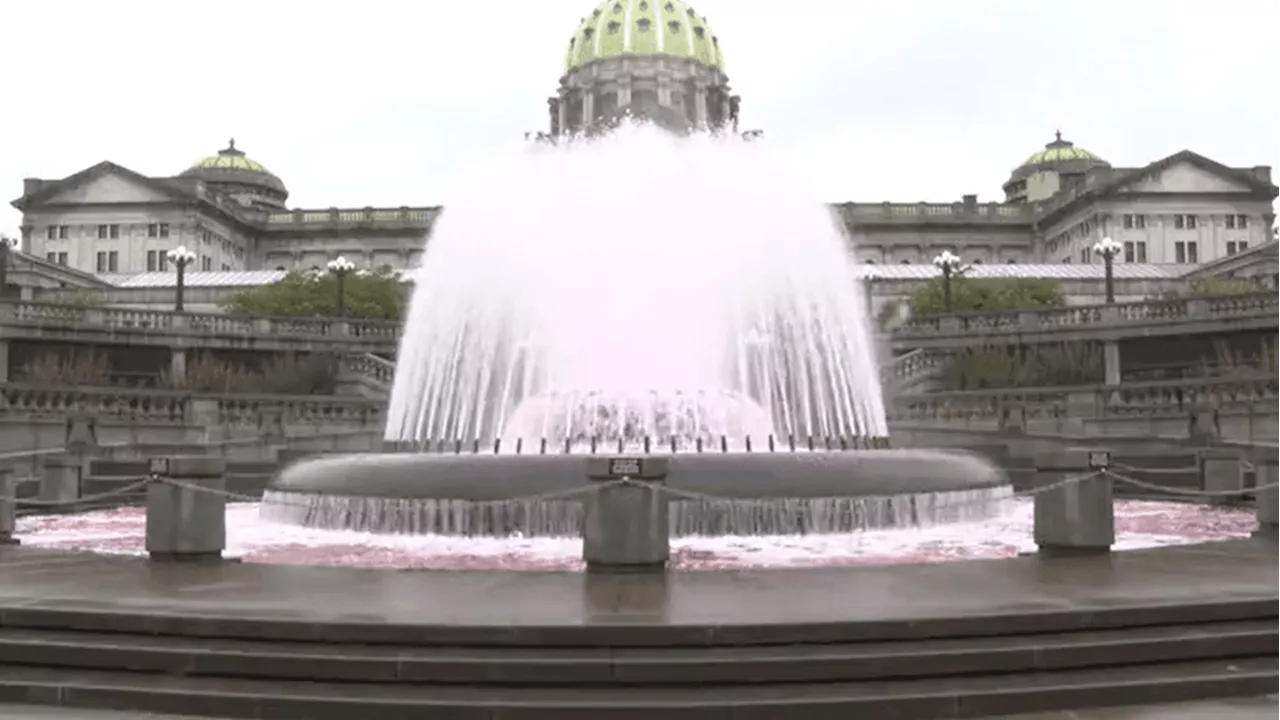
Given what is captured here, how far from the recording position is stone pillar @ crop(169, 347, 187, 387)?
155ft

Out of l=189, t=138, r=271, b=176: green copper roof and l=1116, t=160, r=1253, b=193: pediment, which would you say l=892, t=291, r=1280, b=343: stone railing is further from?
→ l=189, t=138, r=271, b=176: green copper roof

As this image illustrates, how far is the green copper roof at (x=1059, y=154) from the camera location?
455 ft

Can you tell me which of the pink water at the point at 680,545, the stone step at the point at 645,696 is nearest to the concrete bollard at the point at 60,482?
the pink water at the point at 680,545

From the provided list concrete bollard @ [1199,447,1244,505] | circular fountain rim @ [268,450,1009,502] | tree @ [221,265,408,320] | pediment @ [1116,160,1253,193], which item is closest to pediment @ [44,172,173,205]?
tree @ [221,265,408,320]

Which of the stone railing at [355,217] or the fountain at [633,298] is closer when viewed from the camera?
the fountain at [633,298]

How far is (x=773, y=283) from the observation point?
29375 mm

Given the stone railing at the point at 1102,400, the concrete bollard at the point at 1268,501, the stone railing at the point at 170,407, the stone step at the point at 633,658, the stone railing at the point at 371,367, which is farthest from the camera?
the stone railing at the point at 371,367

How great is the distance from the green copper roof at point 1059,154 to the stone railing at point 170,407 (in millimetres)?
119843

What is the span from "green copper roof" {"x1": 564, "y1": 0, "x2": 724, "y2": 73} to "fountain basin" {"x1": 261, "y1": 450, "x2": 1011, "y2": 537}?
13513cm

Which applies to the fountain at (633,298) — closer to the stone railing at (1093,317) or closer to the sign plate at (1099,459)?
the sign plate at (1099,459)

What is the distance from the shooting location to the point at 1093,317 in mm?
49031

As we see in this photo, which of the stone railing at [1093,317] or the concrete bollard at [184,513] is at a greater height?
the stone railing at [1093,317]

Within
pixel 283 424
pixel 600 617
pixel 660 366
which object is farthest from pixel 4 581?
pixel 283 424

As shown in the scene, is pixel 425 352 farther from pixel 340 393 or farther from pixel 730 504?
pixel 340 393
